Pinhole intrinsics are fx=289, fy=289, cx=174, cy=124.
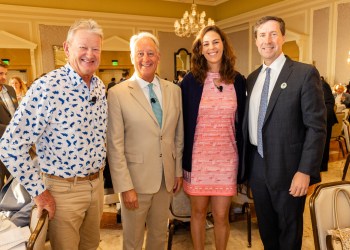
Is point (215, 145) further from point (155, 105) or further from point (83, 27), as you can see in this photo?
point (83, 27)

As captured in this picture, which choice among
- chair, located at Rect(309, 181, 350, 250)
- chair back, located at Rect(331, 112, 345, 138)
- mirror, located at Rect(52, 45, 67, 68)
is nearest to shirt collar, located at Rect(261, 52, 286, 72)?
chair, located at Rect(309, 181, 350, 250)

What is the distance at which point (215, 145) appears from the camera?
1931mm

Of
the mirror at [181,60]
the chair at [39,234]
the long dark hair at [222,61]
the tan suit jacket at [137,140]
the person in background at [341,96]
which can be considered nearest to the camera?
the chair at [39,234]

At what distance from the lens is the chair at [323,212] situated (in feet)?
4.68

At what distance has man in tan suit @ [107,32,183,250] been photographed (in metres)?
1.73

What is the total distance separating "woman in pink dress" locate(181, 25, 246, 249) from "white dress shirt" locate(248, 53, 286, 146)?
4.4 inches

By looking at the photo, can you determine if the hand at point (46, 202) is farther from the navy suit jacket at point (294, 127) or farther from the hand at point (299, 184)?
the hand at point (299, 184)

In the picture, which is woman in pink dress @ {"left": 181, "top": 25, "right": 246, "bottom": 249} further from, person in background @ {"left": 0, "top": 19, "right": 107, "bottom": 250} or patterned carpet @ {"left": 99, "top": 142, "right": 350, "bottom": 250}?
patterned carpet @ {"left": 99, "top": 142, "right": 350, "bottom": 250}

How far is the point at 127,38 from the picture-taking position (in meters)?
9.26

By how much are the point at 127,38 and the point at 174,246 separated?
7823 millimetres

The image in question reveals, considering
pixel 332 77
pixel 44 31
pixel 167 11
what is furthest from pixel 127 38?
pixel 332 77

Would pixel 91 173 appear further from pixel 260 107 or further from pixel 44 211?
pixel 260 107

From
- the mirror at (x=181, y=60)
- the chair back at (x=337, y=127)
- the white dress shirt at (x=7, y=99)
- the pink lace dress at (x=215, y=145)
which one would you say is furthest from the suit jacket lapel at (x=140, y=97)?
the mirror at (x=181, y=60)

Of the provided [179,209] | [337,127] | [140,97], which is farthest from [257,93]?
[337,127]
